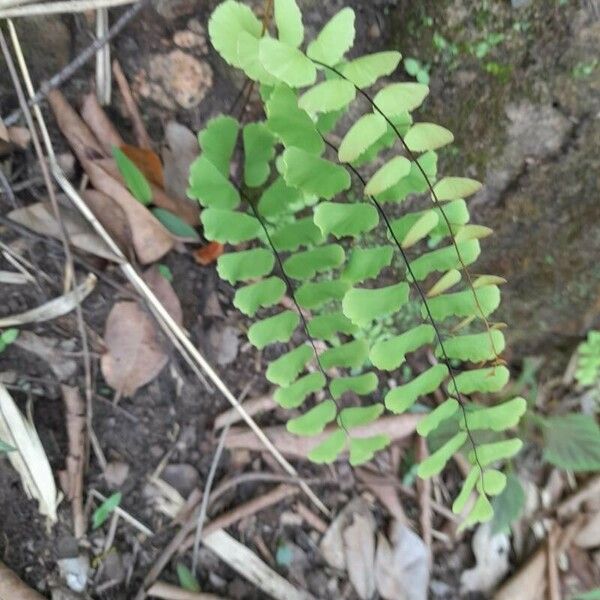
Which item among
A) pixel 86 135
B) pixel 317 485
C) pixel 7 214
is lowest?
pixel 317 485

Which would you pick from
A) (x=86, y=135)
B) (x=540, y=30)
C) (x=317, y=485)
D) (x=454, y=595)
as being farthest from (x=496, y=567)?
(x=86, y=135)

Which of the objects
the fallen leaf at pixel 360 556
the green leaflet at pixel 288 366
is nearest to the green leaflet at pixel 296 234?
the green leaflet at pixel 288 366

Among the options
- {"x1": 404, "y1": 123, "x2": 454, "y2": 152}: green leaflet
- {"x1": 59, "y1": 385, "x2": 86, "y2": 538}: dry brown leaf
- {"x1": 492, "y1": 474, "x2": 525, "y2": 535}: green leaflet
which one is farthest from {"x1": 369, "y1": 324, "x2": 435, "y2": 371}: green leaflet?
{"x1": 492, "y1": 474, "x2": 525, "y2": 535}: green leaflet

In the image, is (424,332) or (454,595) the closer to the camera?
(424,332)

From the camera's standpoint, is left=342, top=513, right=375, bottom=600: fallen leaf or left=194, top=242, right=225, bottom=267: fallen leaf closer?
left=194, top=242, right=225, bottom=267: fallen leaf

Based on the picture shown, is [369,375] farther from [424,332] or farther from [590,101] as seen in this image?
[590,101]

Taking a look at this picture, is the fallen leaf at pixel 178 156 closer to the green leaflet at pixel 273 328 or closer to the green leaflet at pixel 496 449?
the green leaflet at pixel 273 328

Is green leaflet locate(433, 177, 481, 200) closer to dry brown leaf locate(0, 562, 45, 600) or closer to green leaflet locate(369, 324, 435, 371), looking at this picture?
green leaflet locate(369, 324, 435, 371)
